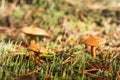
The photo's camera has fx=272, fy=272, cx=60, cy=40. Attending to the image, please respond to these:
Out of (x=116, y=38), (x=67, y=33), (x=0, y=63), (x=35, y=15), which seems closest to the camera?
(x=0, y=63)

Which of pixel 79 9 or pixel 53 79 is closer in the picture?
pixel 53 79

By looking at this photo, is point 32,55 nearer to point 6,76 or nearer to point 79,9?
point 6,76

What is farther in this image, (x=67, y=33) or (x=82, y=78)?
(x=67, y=33)

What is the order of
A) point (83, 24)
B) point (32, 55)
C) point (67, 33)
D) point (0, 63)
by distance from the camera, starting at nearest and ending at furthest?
point (0, 63)
point (32, 55)
point (67, 33)
point (83, 24)

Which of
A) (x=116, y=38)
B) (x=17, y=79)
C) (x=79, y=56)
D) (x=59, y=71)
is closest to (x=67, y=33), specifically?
(x=116, y=38)

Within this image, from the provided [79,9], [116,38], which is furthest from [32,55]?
[79,9]

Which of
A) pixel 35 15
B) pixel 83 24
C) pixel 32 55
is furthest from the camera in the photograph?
pixel 35 15

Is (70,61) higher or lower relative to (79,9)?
lower

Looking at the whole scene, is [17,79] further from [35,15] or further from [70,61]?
[35,15]

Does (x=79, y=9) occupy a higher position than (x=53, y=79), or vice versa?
(x=79, y=9)
